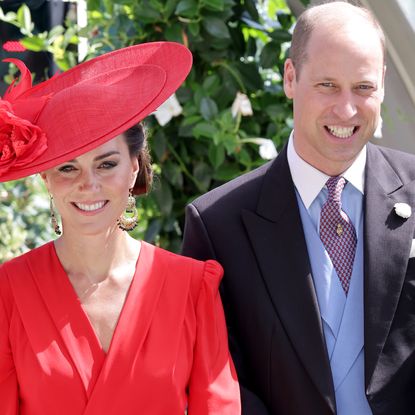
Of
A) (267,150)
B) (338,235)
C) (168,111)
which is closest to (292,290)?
(338,235)

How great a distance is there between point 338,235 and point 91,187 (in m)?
→ 0.66

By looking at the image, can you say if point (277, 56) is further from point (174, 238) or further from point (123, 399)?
point (123, 399)

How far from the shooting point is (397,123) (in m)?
4.21

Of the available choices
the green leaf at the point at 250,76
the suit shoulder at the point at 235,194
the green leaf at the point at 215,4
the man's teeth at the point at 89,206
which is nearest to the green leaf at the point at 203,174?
the green leaf at the point at 250,76

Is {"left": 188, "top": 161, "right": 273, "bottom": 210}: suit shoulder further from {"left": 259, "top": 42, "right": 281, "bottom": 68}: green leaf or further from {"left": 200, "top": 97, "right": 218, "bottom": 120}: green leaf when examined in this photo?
{"left": 259, "top": 42, "right": 281, "bottom": 68}: green leaf

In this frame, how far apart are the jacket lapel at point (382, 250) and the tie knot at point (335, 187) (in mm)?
67

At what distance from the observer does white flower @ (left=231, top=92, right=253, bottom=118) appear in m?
4.15

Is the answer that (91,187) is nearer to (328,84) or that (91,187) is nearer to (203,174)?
(328,84)

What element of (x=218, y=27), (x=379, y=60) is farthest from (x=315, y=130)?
(x=218, y=27)

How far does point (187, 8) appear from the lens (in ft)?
13.3

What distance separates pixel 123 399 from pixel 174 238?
170 cm

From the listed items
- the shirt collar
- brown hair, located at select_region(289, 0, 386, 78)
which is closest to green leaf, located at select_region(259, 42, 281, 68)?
brown hair, located at select_region(289, 0, 386, 78)

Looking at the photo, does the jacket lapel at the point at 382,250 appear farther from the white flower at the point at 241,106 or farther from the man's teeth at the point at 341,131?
the white flower at the point at 241,106

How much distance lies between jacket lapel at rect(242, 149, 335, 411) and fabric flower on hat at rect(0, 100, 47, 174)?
2.03 ft
